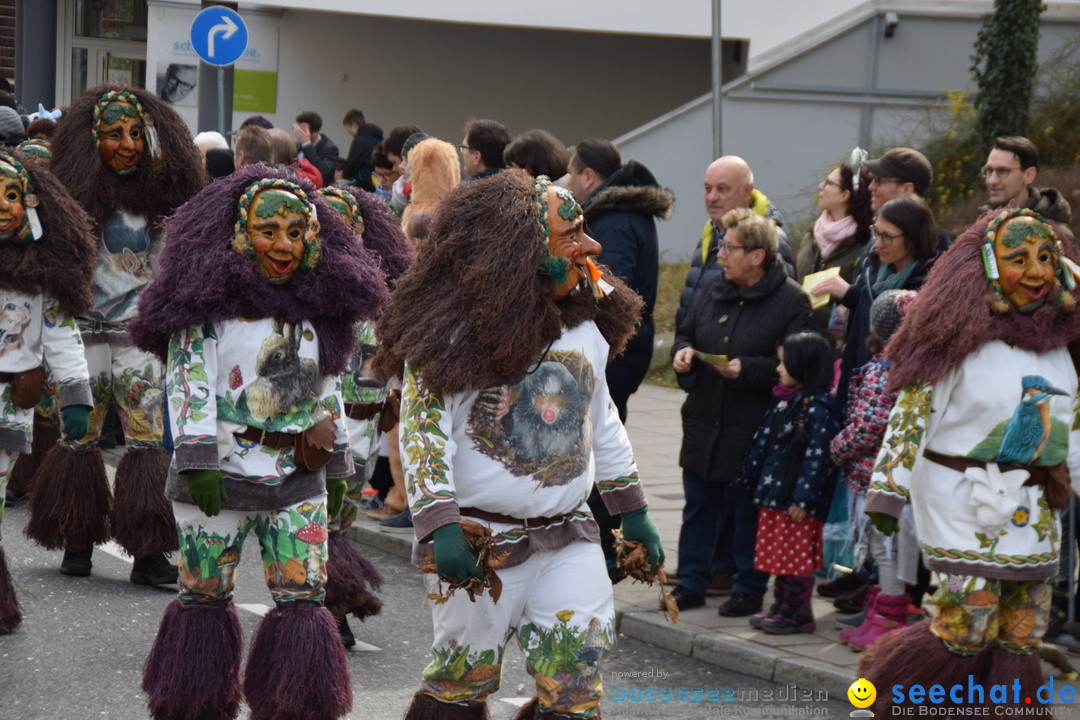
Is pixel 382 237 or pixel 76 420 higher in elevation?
pixel 382 237

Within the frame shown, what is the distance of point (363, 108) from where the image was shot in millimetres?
21625

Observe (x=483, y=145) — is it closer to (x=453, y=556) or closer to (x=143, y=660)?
(x=143, y=660)

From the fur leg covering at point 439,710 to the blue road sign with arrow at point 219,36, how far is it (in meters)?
9.07

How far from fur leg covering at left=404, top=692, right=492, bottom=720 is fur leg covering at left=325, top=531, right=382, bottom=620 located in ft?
5.92

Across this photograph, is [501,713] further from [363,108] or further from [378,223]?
[363,108]

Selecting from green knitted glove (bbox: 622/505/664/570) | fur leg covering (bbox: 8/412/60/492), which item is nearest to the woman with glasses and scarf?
green knitted glove (bbox: 622/505/664/570)

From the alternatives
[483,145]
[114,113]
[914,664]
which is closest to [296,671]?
[914,664]

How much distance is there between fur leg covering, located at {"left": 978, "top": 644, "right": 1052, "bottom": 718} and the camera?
16.1ft

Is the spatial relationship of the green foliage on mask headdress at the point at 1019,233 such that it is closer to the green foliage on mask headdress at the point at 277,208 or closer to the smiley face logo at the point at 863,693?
the smiley face logo at the point at 863,693

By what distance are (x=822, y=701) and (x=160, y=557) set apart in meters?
3.37

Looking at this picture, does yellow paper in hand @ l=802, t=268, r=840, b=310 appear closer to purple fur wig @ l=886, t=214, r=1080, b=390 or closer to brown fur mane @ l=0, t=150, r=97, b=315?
purple fur wig @ l=886, t=214, r=1080, b=390

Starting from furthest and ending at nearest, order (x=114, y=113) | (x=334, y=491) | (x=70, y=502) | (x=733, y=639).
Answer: (x=114, y=113)
(x=70, y=502)
(x=733, y=639)
(x=334, y=491)

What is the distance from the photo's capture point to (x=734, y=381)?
21.8ft

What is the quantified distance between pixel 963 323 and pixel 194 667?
2.89 meters
